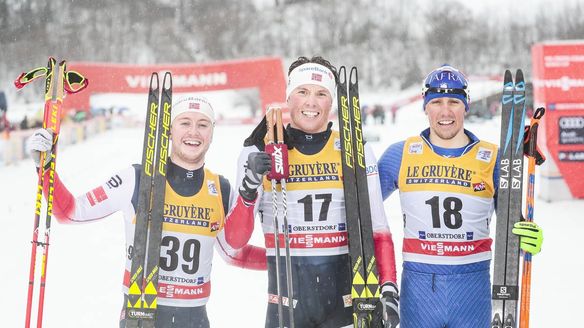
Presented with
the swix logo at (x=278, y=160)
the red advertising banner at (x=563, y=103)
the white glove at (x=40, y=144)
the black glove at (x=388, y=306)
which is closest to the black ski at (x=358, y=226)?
the black glove at (x=388, y=306)

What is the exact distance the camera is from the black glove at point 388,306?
10.2ft

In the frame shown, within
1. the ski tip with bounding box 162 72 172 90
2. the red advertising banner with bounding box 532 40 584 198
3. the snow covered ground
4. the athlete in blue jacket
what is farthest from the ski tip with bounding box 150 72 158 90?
the red advertising banner with bounding box 532 40 584 198

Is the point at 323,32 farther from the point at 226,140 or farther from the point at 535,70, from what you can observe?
the point at 535,70

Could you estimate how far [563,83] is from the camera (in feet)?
36.4

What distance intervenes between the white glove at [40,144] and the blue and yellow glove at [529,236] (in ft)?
8.40

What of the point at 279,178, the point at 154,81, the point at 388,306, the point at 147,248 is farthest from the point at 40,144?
the point at 388,306

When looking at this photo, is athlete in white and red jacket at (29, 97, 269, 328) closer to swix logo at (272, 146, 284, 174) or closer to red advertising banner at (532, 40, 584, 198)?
swix logo at (272, 146, 284, 174)

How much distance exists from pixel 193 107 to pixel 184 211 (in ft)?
1.92

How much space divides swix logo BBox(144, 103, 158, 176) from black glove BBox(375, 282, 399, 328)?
4.56 ft

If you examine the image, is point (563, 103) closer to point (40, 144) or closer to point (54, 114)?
point (54, 114)

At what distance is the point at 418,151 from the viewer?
11.9 feet

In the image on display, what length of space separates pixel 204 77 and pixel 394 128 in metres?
9.21

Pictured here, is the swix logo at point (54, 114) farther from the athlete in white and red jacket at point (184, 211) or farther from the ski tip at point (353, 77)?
the ski tip at point (353, 77)

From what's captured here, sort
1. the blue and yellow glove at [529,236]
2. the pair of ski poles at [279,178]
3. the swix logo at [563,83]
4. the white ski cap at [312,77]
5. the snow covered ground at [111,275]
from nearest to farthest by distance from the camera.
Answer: the pair of ski poles at [279,178], the blue and yellow glove at [529,236], the white ski cap at [312,77], the snow covered ground at [111,275], the swix logo at [563,83]
